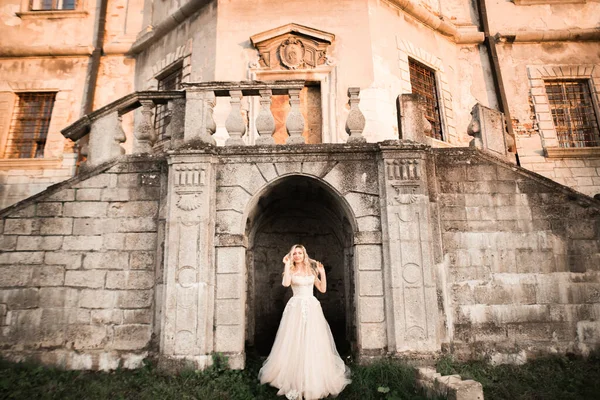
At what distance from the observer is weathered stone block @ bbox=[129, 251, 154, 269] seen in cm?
605

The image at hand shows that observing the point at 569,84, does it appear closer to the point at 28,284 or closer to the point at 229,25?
the point at 229,25

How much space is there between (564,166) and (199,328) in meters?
10.9

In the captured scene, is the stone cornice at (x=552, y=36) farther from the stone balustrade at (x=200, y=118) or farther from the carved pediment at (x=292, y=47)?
the stone balustrade at (x=200, y=118)

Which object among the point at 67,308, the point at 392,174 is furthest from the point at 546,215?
the point at 67,308

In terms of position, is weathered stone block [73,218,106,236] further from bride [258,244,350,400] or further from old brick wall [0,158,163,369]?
bride [258,244,350,400]

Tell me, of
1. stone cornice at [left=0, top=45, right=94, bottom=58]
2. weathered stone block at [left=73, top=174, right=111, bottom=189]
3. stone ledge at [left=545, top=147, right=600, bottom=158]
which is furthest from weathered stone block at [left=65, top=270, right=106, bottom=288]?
stone ledge at [left=545, top=147, right=600, bottom=158]

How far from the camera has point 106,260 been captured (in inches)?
239

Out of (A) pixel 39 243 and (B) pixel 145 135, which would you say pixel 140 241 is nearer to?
→ (A) pixel 39 243

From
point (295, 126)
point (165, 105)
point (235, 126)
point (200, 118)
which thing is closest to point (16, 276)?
point (200, 118)

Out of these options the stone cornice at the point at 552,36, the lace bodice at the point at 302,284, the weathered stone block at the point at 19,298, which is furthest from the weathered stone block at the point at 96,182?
the stone cornice at the point at 552,36

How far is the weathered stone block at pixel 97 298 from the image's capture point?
5.93 metres

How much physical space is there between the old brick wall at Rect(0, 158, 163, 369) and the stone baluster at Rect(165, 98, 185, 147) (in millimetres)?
497

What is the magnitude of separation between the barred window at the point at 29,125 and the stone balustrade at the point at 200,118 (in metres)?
7.12

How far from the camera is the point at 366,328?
5.63 meters
